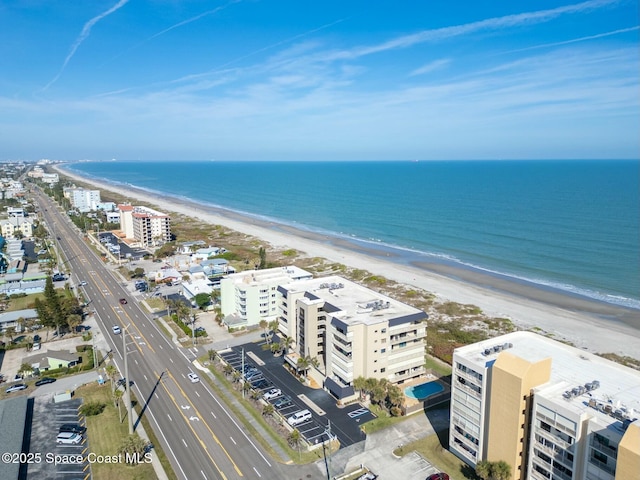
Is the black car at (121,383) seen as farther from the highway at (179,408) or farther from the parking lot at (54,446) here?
the parking lot at (54,446)

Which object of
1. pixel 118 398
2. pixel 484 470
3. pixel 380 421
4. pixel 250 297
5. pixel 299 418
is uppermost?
pixel 250 297

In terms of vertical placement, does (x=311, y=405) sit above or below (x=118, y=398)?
below

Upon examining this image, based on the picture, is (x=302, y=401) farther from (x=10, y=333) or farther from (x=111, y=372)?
(x=10, y=333)

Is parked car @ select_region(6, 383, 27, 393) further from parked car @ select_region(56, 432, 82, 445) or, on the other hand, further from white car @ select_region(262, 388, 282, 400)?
white car @ select_region(262, 388, 282, 400)

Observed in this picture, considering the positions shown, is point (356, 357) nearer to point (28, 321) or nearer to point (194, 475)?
point (194, 475)

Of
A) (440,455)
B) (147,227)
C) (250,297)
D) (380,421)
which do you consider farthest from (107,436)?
(147,227)

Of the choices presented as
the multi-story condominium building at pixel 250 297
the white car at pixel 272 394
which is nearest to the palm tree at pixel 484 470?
the white car at pixel 272 394

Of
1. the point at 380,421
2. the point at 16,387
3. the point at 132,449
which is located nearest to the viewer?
the point at 132,449

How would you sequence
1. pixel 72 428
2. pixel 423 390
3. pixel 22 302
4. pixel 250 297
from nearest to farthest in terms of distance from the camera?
pixel 72 428, pixel 423 390, pixel 250 297, pixel 22 302
